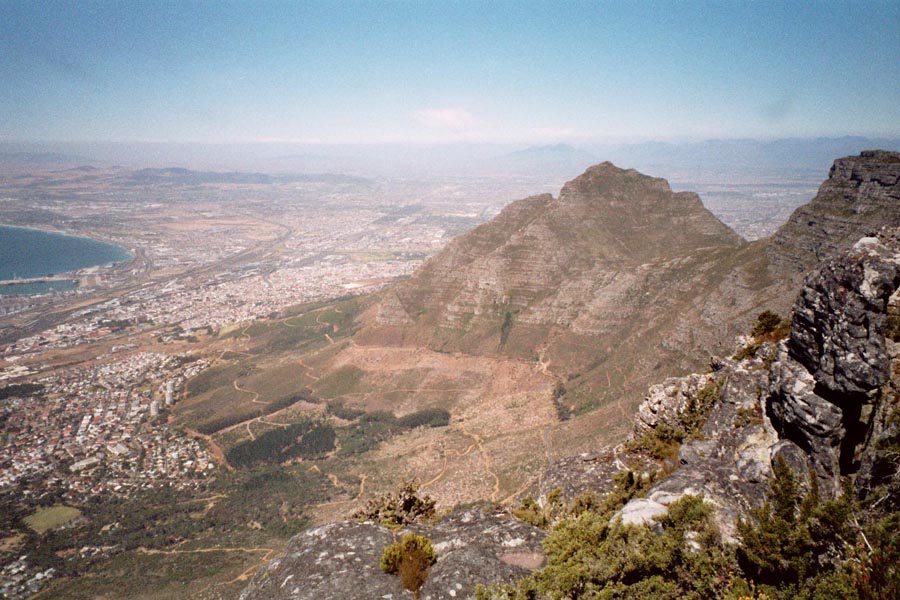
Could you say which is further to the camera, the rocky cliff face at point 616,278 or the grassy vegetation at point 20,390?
the grassy vegetation at point 20,390

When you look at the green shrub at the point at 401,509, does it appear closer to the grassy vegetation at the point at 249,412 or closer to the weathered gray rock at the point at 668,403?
the weathered gray rock at the point at 668,403

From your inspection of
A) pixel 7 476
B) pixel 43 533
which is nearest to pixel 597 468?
pixel 43 533

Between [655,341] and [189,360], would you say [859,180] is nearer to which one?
[655,341]

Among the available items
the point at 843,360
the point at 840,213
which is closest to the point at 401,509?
the point at 843,360

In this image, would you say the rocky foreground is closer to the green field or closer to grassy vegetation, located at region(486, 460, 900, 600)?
grassy vegetation, located at region(486, 460, 900, 600)

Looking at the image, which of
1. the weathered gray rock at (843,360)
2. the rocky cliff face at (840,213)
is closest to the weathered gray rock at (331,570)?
the weathered gray rock at (843,360)

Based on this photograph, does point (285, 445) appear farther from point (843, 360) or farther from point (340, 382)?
point (843, 360)
